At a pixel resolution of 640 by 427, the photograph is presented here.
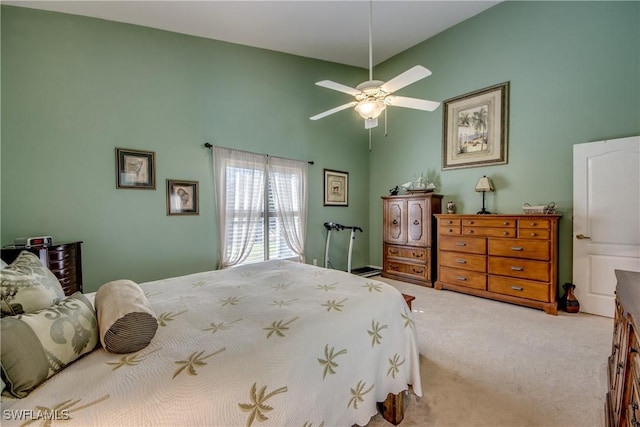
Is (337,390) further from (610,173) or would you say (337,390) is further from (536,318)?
(610,173)

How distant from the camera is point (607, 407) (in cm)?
152

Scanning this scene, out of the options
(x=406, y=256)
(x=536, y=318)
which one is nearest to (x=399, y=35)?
(x=406, y=256)

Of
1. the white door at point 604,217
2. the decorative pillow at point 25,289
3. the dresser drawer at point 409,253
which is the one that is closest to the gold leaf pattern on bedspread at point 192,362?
the decorative pillow at point 25,289

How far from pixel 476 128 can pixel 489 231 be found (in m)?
1.63

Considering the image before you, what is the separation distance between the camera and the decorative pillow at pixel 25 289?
0.91 metres

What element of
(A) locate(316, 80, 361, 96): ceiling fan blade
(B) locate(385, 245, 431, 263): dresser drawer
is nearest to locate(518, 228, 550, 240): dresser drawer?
(B) locate(385, 245, 431, 263): dresser drawer

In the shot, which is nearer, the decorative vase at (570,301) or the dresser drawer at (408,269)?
the decorative vase at (570,301)

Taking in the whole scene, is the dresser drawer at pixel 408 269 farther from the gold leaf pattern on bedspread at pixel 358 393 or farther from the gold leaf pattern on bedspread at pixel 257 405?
the gold leaf pattern on bedspread at pixel 257 405

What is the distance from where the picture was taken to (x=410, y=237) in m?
4.36

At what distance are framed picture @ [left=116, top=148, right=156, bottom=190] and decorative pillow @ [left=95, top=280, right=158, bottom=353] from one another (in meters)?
2.41

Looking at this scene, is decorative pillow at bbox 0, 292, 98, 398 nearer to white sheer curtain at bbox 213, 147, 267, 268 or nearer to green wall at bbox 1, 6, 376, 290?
green wall at bbox 1, 6, 376, 290

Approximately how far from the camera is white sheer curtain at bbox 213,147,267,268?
359 cm

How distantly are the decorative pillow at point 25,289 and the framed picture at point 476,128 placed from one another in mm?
4672

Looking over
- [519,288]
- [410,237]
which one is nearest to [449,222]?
[410,237]
